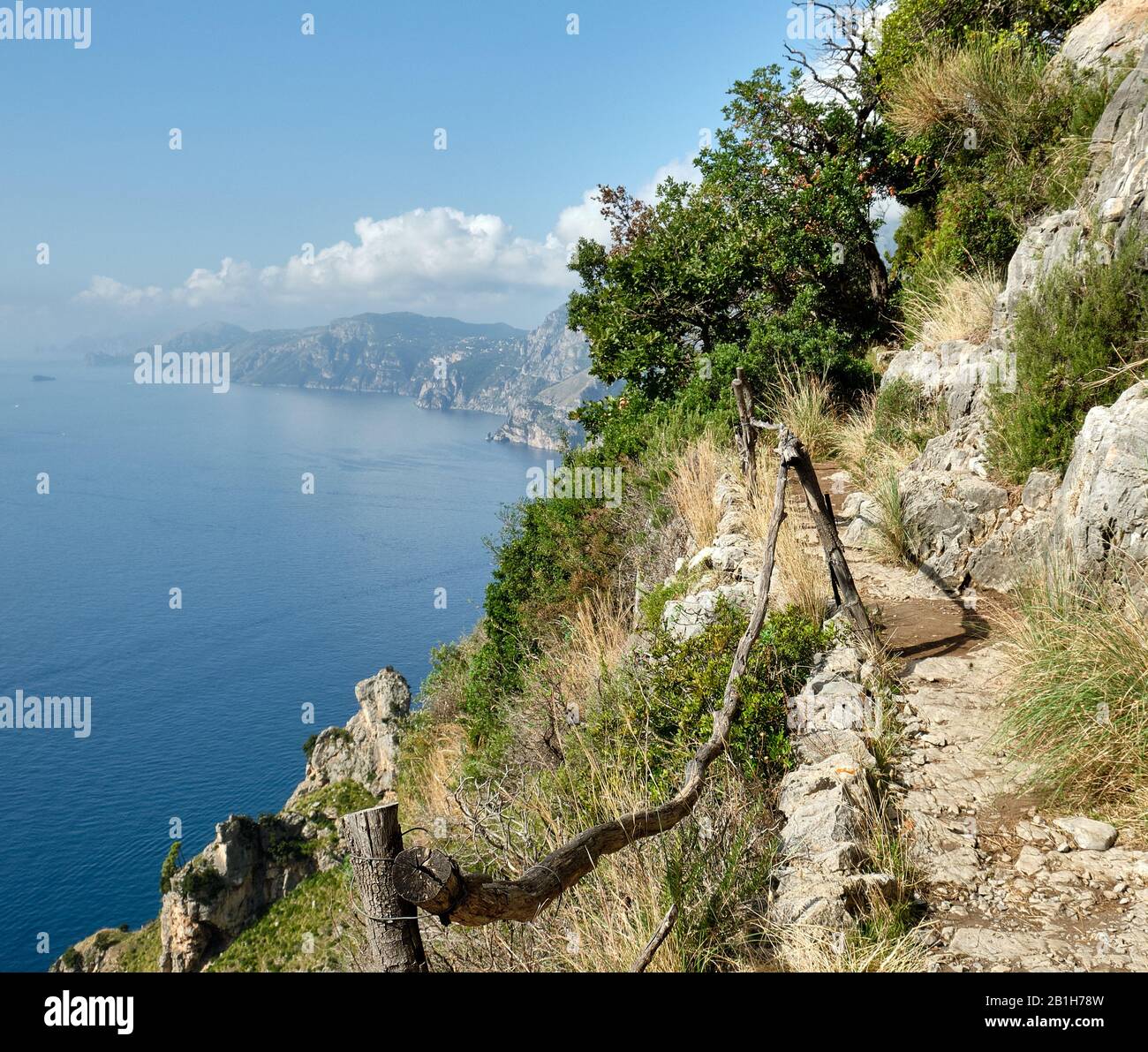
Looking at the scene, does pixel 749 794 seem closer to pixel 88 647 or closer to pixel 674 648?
pixel 674 648

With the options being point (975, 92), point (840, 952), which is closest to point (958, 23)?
point (975, 92)

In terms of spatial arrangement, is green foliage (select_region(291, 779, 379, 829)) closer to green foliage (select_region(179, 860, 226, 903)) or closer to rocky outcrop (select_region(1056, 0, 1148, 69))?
green foliage (select_region(179, 860, 226, 903))

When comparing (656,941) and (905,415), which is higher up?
(905,415)

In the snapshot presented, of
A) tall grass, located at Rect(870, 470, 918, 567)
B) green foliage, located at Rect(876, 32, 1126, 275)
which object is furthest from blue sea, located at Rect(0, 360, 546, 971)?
tall grass, located at Rect(870, 470, 918, 567)

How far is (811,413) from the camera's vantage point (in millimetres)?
11562

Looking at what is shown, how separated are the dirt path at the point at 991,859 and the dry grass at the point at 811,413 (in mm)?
6297

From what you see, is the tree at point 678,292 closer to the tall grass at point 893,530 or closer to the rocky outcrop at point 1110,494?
the tall grass at point 893,530

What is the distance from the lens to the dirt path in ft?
10.2

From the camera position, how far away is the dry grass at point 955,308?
10242mm

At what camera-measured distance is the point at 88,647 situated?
70875 mm

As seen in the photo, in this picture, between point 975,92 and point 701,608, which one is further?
point 975,92

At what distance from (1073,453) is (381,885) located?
226 inches

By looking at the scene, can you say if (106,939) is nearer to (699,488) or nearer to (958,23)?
(699,488)

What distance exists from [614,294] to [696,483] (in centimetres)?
787
